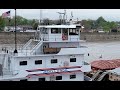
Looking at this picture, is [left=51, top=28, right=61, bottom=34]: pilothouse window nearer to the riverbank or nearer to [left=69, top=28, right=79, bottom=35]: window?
[left=69, top=28, right=79, bottom=35]: window

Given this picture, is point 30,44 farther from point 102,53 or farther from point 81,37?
point 81,37

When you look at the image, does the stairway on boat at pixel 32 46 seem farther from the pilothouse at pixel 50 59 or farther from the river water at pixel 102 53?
the river water at pixel 102 53

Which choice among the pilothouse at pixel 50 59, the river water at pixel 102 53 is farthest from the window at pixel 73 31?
the river water at pixel 102 53

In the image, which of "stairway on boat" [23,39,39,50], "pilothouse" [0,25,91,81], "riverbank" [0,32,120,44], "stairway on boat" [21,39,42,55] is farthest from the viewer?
"riverbank" [0,32,120,44]

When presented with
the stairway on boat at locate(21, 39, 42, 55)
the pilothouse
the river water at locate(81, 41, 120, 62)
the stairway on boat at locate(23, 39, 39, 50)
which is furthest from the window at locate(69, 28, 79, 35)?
the river water at locate(81, 41, 120, 62)

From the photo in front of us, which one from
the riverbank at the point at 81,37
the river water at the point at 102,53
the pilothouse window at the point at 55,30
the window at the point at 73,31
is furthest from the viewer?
the riverbank at the point at 81,37

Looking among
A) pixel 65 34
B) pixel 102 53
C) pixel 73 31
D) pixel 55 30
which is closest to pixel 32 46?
pixel 55 30

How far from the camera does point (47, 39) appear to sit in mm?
9320

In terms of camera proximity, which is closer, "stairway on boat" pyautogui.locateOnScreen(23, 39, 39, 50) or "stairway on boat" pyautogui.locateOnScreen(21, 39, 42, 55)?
"stairway on boat" pyautogui.locateOnScreen(21, 39, 42, 55)

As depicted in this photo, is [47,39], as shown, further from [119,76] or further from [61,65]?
[119,76]

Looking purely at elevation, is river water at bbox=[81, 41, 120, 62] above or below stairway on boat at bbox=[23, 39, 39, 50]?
below

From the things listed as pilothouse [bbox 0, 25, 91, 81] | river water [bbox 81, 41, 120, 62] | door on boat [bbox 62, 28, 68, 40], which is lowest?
river water [bbox 81, 41, 120, 62]

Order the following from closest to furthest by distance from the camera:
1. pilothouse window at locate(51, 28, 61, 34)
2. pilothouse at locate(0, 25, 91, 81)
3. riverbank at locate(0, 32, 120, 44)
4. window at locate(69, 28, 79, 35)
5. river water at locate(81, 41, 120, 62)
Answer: pilothouse at locate(0, 25, 91, 81), pilothouse window at locate(51, 28, 61, 34), window at locate(69, 28, 79, 35), river water at locate(81, 41, 120, 62), riverbank at locate(0, 32, 120, 44)

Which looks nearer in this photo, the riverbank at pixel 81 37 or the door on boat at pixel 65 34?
the door on boat at pixel 65 34
